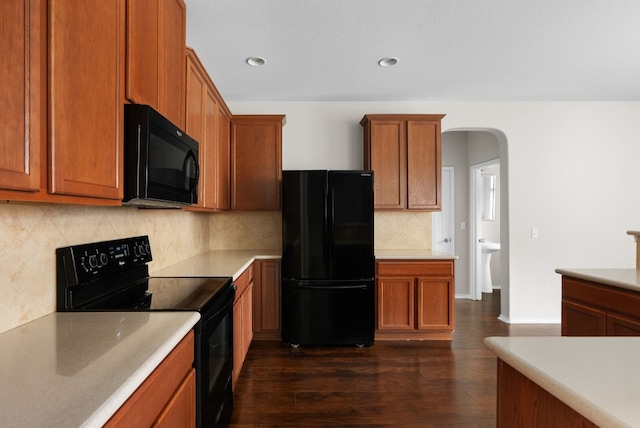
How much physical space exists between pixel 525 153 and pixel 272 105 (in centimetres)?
304

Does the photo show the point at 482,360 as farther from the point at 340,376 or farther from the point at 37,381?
the point at 37,381

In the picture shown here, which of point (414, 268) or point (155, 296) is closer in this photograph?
point (155, 296)

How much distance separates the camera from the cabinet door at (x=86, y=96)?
928mm

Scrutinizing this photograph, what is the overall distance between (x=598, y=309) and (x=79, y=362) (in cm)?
252

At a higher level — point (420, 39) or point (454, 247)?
point (420, 39)

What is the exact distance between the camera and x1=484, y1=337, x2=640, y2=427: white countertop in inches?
25.1

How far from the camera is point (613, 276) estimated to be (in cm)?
194

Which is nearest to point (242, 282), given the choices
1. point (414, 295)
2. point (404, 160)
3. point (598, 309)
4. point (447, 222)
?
point (414, 295)

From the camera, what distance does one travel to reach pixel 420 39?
2.51 meters

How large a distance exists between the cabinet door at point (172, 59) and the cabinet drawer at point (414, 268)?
223 cm

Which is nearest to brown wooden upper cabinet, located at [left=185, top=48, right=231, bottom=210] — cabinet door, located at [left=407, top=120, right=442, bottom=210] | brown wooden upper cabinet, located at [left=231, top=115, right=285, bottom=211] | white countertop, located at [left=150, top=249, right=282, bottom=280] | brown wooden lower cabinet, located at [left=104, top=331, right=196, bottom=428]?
brown wooden upper cabinet, located at [left=231, top=115, right=285, bottom=211]

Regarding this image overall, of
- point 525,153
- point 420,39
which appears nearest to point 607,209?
point 525,153

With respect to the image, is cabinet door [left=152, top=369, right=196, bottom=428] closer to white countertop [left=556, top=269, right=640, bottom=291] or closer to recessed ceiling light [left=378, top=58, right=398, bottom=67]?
white countertop [left=556, top=269, right=640, bottom=291]

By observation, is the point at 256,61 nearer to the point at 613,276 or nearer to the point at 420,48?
the point at 420,48
